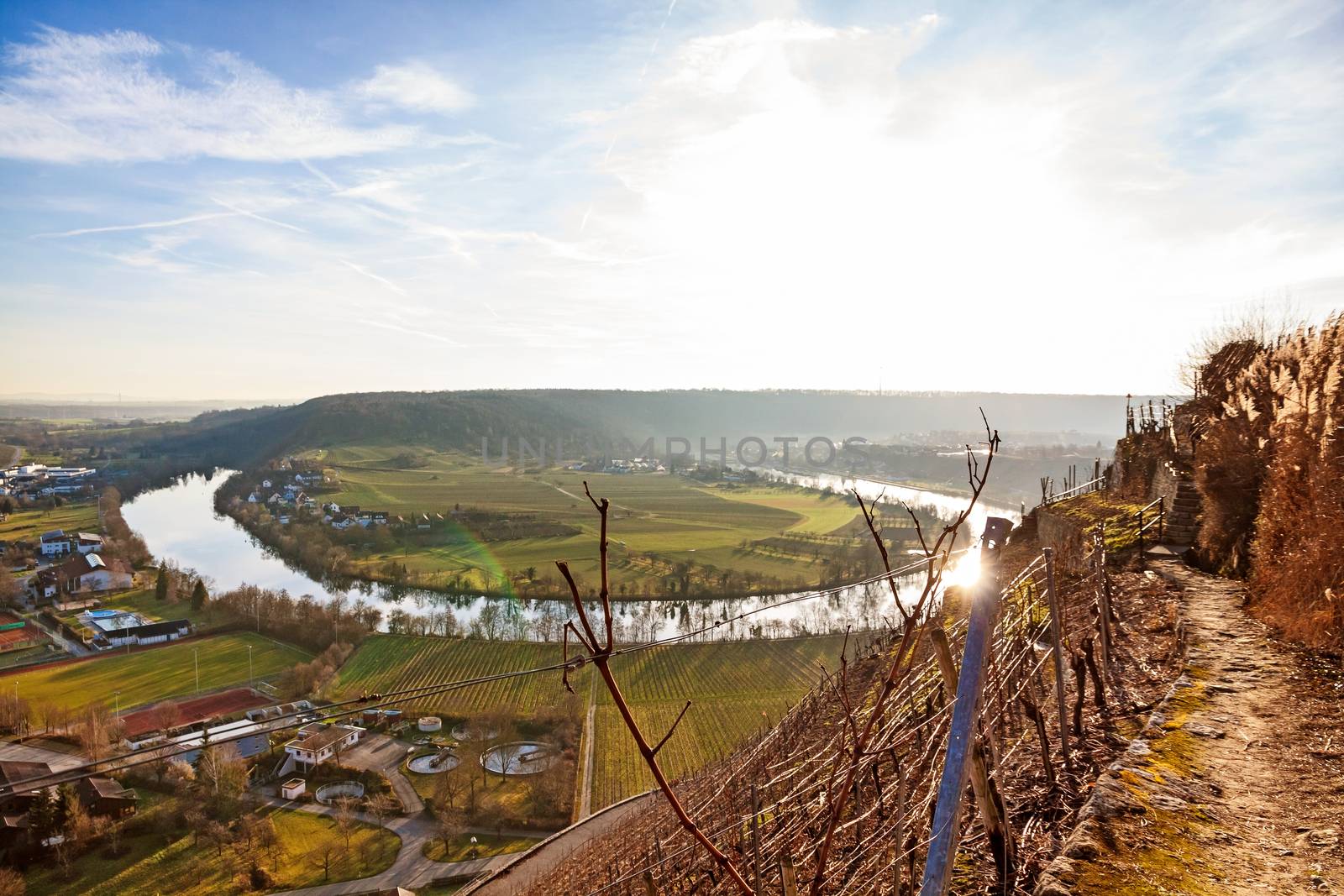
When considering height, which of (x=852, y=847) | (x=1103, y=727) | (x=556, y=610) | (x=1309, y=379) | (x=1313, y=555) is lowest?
(x=556, y=610)

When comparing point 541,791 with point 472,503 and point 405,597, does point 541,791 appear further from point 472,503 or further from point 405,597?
point 472,503

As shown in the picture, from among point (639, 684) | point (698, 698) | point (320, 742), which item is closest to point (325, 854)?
point (320, 742)

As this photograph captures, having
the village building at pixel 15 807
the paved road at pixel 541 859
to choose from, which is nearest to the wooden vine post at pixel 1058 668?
the paved road at pixel 541 859

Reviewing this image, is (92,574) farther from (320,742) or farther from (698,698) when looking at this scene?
(698,698)

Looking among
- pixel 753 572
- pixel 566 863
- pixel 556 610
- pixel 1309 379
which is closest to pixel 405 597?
pixel 556 610

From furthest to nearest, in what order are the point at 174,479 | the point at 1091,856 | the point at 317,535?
1. the point at 174,479
2. the point at 317,535
3. the point at 1091,856

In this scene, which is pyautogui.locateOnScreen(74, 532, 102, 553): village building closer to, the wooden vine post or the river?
the river
